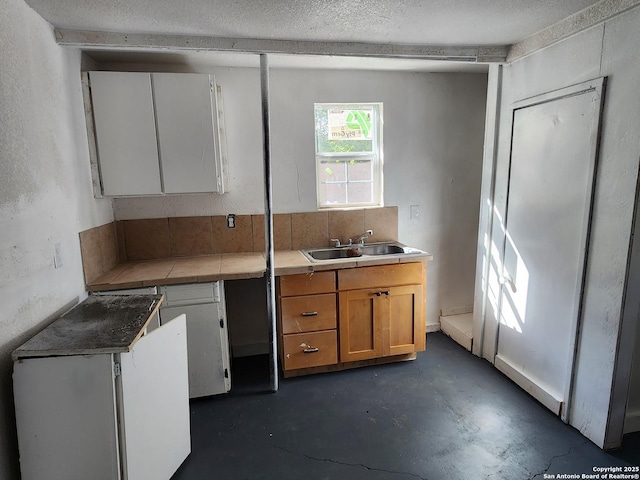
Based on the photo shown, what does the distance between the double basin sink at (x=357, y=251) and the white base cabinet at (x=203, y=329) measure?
33.5 inches

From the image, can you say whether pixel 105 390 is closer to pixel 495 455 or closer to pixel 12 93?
pixel 12 93

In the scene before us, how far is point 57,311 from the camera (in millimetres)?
1729

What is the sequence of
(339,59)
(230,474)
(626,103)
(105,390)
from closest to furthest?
(105,390), (626,103), (230,474), (339,59)

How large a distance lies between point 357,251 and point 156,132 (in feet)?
5.53

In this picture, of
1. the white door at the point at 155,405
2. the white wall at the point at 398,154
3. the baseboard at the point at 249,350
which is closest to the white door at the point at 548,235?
the white wall at the point at 398,154

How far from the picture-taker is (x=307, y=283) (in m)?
2.50

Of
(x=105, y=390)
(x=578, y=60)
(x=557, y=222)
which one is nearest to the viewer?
(x=105, y=390)

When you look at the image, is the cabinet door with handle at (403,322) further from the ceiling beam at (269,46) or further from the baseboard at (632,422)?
the ceiling beam at (269,46)

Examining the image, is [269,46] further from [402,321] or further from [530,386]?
[530,386]

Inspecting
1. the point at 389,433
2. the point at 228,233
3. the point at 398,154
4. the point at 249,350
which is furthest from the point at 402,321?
the point at 228,233

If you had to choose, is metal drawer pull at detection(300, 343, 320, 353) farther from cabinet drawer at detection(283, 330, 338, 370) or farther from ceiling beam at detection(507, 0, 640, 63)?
ceiling beam at detection(507, 0, 640, 63)

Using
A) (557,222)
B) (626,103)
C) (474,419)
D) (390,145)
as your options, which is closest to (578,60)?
(626,103)

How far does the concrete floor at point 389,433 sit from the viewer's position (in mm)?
1800

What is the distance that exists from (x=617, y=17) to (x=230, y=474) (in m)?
2.97
